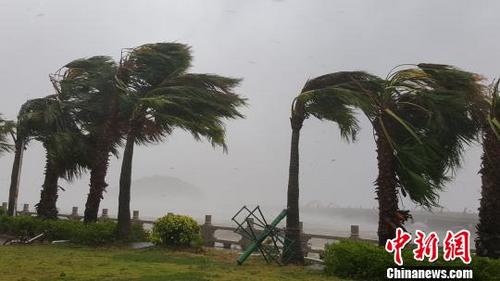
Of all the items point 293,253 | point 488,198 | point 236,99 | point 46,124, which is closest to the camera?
point 488,198

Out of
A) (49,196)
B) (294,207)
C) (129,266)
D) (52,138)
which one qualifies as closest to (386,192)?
(294,207)

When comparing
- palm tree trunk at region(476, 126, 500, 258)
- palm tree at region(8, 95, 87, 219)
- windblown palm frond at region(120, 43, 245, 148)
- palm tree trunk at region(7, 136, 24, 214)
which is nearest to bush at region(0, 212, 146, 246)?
palm tree at region(8, 95, 87, 219)

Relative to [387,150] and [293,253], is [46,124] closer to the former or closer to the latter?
[293,253]

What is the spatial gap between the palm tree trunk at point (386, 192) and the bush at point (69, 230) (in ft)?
32.7

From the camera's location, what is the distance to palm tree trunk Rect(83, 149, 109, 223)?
1905 cm

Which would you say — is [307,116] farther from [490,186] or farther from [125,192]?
[125,192]

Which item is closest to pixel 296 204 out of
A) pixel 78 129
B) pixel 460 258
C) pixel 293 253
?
pixel 293 253

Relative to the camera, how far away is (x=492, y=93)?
12.5 metres

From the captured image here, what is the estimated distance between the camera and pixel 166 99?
17078mm

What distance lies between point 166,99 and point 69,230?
6.45 meters

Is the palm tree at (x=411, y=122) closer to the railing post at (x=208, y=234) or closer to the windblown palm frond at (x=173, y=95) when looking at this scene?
the windblown palm frond at (x=173, y=95)

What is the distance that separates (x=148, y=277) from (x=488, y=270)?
7.37 metres

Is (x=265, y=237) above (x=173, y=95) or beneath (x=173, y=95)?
beneath

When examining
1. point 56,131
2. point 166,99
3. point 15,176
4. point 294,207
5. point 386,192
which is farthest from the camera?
point 15,176
